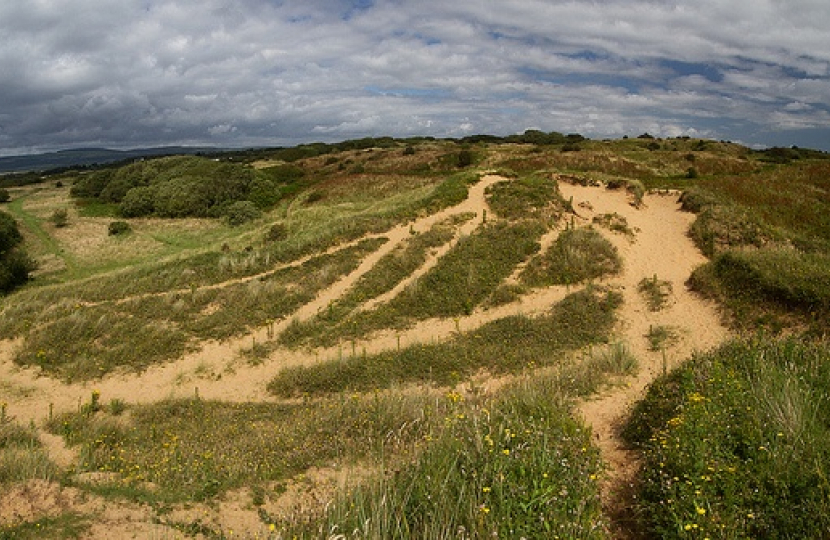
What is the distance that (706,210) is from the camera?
19.4 meters

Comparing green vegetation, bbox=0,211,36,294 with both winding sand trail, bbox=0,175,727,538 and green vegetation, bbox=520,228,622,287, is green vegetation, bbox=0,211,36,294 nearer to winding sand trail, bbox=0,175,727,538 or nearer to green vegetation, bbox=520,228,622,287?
winding sand trail, bbox=0,175,727,538

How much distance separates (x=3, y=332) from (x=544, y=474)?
18482 mm

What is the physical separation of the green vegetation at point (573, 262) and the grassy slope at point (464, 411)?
3.81 ft

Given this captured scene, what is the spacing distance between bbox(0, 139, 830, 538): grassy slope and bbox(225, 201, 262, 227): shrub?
18.5m

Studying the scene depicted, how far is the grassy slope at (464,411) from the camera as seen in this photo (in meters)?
5.05

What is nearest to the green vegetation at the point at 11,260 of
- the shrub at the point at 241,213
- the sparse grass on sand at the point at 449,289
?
the shrub at the point at 241,213

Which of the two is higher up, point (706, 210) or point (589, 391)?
point (706, 210)

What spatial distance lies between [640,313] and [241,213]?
113 ft

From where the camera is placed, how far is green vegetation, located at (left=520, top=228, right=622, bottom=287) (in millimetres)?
16547

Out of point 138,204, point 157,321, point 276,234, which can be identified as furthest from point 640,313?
point 138,204

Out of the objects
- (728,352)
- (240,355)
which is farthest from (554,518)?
(240,355)

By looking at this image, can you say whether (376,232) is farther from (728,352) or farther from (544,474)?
(544,474)

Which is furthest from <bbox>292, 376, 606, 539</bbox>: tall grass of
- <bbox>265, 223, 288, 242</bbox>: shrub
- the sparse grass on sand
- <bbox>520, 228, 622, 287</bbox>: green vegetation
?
<bbox>265, 223, 288, 242</bbox>: shrub

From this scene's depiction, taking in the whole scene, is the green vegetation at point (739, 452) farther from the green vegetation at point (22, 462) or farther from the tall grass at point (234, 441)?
the green vegetation at point (22, 462)
